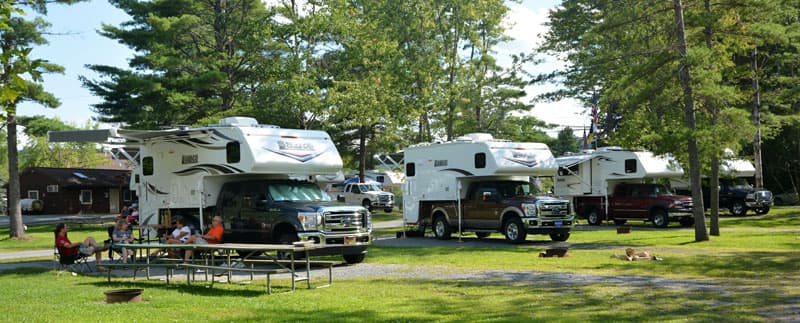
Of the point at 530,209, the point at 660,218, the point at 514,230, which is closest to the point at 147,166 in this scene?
the point at 514,230

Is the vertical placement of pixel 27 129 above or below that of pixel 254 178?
above

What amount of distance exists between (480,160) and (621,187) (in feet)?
32.6

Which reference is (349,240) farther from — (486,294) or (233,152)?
(486,294)

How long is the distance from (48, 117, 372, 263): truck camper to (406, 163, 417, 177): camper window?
20.3 feet

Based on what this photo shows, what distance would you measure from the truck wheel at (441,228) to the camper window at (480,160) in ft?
7.65

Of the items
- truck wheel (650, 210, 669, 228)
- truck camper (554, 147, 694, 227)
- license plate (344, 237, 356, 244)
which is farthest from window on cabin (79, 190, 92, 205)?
license plate (344, 237, 356, 244)

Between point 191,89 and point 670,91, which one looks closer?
point 670,91

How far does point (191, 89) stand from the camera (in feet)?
113

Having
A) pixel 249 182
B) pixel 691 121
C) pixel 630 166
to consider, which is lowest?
pixel 249 182

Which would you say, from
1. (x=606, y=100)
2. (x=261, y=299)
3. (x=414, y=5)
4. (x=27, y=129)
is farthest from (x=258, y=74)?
(x=261, y=299)

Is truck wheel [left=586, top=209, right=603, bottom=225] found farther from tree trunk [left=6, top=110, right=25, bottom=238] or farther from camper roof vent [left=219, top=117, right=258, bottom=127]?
tree trunk [left=6, top=110, right=25, bottom=238]

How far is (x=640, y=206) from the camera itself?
28.2 m

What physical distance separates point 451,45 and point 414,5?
257cm

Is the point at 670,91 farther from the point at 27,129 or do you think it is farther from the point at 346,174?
the point at 346,174
